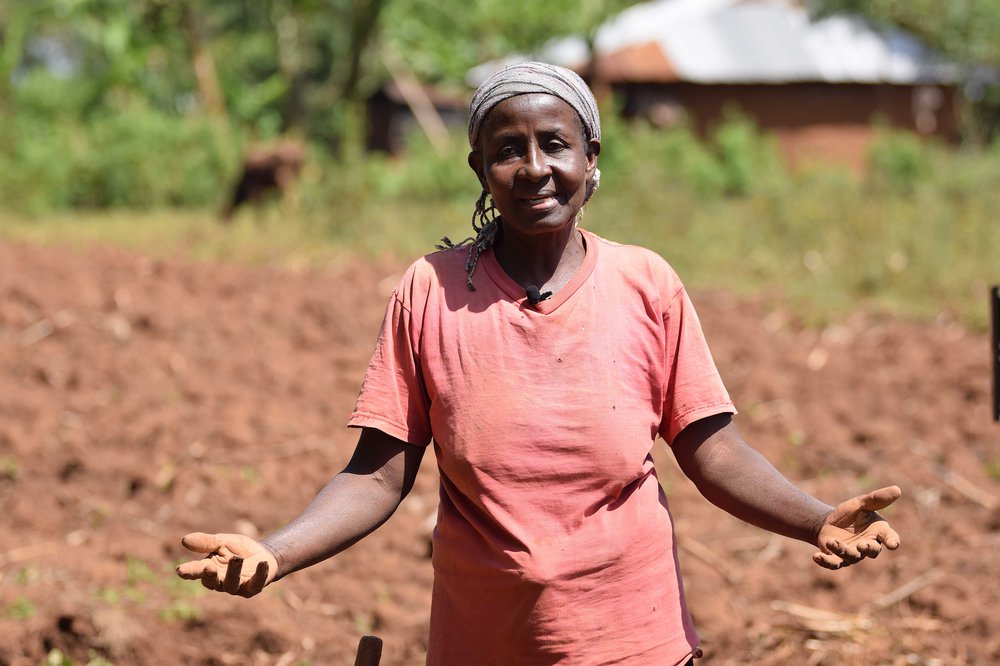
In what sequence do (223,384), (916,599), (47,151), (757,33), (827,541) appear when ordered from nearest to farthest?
(827,541) < (916,599) < (223,384) < (47,151) < (757,33)

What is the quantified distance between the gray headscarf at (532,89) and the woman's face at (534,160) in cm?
1

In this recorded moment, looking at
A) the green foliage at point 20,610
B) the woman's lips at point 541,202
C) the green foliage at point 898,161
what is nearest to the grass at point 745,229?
the green foliage at point 898,161

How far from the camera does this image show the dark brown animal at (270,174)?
13.8m

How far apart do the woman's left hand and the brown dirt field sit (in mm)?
1939

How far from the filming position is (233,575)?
1974 millimetres

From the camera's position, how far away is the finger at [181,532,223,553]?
1980 mm

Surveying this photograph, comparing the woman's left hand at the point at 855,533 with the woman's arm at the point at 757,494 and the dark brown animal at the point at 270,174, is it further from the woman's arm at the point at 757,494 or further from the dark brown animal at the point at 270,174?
the dark brown animal at the point at 270,174

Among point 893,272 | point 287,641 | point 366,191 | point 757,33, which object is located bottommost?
point 287,641

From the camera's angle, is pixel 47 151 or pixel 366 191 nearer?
pixel 366 191

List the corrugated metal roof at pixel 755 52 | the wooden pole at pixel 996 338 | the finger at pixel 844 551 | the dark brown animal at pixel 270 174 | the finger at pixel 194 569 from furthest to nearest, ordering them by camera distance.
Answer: the corrugated metal roof at pixel 755 52
the dark brown animal at pixel 270 174
the wooden pole at pixel 996 338
the finger at pixel 844 551
the finger at pixel 194 569

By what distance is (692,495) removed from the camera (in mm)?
5688

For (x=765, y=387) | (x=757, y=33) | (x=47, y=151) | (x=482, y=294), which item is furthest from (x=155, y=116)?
(x=482, y=294)

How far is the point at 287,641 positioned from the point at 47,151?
15400mm

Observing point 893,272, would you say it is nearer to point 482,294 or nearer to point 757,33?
point 482,294
